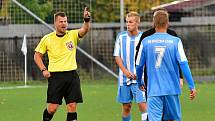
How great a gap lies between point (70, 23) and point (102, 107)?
9.72m

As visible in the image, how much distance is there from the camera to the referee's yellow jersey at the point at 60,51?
11.7 meters

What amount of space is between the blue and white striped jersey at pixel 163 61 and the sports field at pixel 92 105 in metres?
4.51

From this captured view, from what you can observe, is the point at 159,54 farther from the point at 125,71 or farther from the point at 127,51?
the point at 127,51

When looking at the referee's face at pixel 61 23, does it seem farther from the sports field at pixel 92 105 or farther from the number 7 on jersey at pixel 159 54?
the number 7 on jersey at pixel 159 54

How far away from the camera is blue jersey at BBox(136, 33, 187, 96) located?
9.06m

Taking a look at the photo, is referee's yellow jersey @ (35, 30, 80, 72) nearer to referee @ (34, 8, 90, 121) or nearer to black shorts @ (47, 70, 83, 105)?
referee @ (34, 8, 90, 121)

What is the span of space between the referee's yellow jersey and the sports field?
7.35 ft

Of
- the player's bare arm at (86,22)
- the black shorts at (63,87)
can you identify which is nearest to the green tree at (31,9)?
the player's bare arm at (86,22)

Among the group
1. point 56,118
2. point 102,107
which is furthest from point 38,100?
point 56,118

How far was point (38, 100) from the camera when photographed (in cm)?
1789

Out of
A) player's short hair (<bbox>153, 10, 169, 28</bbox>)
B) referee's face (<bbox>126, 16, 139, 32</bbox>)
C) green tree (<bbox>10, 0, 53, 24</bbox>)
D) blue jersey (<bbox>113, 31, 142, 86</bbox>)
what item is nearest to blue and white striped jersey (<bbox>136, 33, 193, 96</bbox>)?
player's short hair (<bbox>153, 10, 169, 28</bbox>)

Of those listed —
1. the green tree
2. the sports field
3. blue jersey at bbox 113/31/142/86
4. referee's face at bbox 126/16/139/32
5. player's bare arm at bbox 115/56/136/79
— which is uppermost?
the green tree

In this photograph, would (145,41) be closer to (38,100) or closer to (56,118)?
(56,118)

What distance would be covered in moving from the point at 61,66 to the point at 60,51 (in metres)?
0.26
